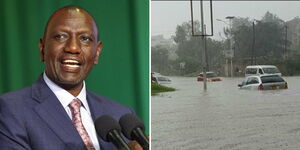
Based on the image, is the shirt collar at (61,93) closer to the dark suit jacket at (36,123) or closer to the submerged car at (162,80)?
the dark suit jacket at (36,123)

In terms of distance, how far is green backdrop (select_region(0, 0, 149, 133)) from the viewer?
2.17 m

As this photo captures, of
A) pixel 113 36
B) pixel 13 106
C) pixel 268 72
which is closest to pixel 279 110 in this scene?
pixel 268 72

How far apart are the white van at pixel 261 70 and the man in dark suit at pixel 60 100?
874 millimetres

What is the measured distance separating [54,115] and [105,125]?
274 mm

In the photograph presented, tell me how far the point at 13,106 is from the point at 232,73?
Answer: 1.31 metres

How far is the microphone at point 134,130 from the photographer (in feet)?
6.20

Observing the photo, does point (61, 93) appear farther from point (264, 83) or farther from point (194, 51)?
point (264, 83)

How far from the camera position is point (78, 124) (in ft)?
6.85

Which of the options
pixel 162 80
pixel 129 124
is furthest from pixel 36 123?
pixel 162 80

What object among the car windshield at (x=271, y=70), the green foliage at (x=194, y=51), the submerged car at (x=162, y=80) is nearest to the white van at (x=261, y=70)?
the car windshield at (x=271, y=70)

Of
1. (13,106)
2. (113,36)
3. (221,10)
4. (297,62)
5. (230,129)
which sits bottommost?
(230,129)

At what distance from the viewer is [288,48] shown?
239 centimetres

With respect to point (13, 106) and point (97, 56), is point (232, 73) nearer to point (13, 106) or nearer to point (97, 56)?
point (97, 56)

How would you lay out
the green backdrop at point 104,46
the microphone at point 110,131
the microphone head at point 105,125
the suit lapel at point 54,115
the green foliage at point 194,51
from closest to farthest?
1. the microphone at point 110,131
2. the microphone head at point 105,125
3. the suit lapel at point 54,115
4. the green backdrop at point 104,46
5. the green foliage at point 194,51
